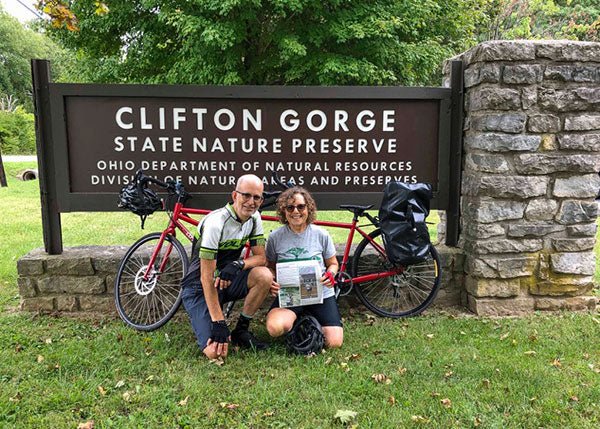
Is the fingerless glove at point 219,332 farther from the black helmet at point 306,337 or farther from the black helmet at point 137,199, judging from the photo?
the black helmet at point 137,199

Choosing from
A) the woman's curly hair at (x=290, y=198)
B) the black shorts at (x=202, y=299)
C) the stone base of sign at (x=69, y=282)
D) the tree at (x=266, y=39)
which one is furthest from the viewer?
the tree at (x=266, y=39)

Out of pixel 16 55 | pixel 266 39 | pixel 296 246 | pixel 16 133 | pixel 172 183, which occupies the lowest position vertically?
pixel 296 246

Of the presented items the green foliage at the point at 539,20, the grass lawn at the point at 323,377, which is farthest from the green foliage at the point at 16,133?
the grass lawn at the point at 323,377

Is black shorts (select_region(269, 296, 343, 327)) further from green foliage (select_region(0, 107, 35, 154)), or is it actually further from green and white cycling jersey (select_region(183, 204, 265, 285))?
green foliage (select_region(0, 107, 35, 154))

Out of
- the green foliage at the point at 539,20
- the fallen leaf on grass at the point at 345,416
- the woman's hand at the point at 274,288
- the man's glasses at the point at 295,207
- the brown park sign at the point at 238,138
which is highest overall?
the green foliage at the point at 539,20

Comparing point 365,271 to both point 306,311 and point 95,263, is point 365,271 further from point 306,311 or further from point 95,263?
point 95,263

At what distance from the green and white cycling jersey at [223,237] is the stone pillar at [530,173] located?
6.03 feet

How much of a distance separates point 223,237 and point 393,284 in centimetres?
153

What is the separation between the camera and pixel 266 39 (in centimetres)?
1034

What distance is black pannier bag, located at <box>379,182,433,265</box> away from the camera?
12.4 feet

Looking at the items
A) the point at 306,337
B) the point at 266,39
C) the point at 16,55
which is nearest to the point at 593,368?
the point at 306,337

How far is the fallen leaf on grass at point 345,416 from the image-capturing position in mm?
2600

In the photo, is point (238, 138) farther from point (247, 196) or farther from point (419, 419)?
Result: point (419, 419)

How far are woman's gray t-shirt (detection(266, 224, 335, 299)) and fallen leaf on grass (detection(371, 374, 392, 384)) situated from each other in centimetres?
70
